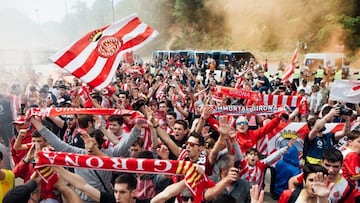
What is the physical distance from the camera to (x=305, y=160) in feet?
17.8

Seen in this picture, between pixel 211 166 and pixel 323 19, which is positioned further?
pixel 323 19

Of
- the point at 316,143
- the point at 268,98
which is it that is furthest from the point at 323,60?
the point at 316,143

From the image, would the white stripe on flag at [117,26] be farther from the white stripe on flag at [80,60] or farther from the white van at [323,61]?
the white van at [323,61]

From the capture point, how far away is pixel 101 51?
5.78 meters

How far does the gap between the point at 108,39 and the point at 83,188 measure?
9.41ft

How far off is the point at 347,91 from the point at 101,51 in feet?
11.0

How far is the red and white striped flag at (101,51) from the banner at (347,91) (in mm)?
2639

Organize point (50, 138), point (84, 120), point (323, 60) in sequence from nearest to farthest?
point (50, 138) < point (84, 120) < point (323, 60)

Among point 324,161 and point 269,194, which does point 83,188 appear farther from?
point 269,194

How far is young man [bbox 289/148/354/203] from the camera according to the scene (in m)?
3.53

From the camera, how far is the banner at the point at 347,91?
6086 millimetres

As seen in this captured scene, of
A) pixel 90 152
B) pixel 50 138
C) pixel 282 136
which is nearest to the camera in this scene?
pixel 90 152

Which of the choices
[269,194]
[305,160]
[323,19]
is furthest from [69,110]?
[323,19]

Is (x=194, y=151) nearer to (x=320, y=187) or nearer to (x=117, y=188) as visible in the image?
(x=117, y=188)
